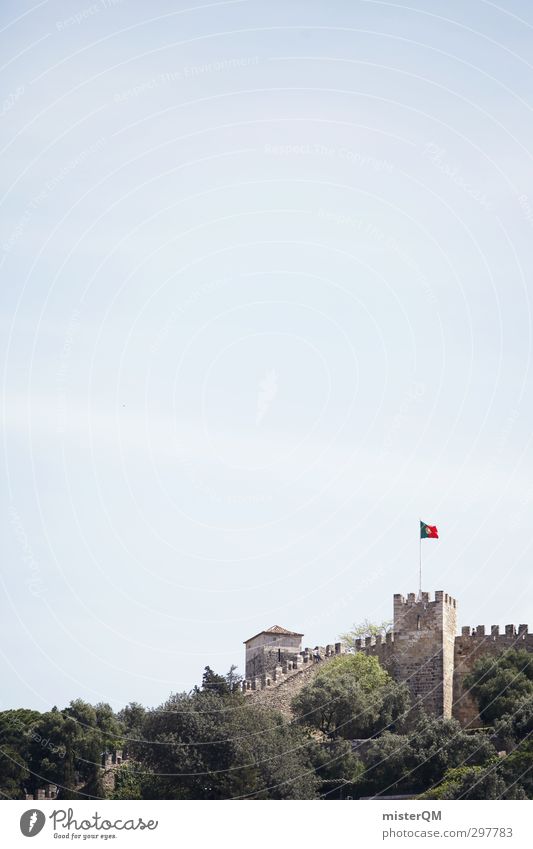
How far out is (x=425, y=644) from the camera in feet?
266

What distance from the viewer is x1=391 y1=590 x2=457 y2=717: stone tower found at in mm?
79750

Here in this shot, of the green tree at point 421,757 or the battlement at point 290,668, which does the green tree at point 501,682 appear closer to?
the green tree at point 421,757

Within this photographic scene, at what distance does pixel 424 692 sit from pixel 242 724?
10699 mm

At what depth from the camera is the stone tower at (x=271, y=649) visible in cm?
9606

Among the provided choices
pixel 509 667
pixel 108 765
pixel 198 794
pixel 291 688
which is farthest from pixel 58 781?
pixel 509 667

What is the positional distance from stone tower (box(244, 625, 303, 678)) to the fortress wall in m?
15.4

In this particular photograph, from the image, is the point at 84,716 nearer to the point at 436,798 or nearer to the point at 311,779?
the point at 311,779

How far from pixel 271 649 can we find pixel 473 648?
17745 millimetres
